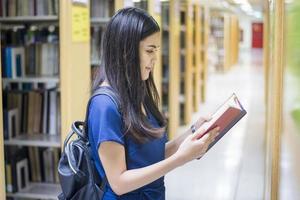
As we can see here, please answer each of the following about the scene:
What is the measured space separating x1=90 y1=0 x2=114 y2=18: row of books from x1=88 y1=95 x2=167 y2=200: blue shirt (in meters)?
2.61

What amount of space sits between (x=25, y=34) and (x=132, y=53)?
2507mm

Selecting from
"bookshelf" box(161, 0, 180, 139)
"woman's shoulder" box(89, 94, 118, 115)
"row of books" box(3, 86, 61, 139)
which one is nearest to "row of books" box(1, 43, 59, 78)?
"row of books" box(3, 86, 61, 139)

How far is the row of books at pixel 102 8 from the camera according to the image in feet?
14.1

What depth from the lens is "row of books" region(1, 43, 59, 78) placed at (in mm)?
3654

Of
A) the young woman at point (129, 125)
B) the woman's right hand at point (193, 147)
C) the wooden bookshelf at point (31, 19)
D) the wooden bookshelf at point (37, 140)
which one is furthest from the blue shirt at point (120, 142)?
the wooden bookshelf at point (31, 19)

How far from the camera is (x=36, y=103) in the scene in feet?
12.5

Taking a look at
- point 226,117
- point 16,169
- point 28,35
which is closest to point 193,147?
point 226,117

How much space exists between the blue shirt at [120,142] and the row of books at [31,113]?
203cm

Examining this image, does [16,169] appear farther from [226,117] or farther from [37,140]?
[226,117]

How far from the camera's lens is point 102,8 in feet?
14.1

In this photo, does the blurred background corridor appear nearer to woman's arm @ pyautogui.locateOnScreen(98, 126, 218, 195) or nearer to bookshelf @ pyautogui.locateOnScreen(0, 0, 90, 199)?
bookshelf @ pyautogui.locateOnScreen(0, 0, 90, 199)

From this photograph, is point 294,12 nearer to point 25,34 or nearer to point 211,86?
point 25,34

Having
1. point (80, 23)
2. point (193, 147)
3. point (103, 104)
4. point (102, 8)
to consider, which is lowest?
point (193, 147)

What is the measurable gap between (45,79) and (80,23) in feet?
1.65
